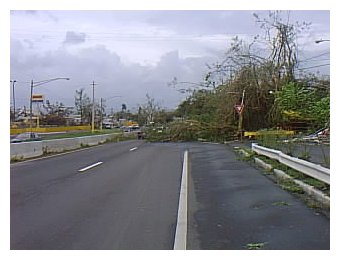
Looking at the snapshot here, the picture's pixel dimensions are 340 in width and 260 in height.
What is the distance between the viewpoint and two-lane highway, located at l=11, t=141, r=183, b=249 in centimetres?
646

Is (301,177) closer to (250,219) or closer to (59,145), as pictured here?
(250,219)

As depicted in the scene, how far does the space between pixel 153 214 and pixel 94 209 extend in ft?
3.95

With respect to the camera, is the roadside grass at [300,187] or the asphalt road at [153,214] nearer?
the asphalt road at [153,214]

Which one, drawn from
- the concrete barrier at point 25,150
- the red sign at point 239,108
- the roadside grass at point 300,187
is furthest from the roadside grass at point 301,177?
the red sign at point 239,108

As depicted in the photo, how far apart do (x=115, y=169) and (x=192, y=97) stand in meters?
32.8

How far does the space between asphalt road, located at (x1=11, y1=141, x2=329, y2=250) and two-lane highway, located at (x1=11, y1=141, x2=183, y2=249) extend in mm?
13

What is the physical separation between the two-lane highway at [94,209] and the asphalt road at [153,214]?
0.04 feet

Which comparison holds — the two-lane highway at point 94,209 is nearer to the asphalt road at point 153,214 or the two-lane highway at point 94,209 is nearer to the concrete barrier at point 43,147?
the asphalt road at point 153,214

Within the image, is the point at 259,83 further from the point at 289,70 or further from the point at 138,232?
the point at 138,232

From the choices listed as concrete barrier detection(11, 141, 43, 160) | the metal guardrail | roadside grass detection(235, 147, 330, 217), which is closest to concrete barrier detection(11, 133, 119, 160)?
concrete barrier detection(11, 141, 43, 160)

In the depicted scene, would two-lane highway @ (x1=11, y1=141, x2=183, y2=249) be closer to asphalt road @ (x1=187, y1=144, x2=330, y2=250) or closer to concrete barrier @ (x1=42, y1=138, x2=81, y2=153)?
asphalt road @ (x1=187, y1=144, x2=330, y2=250)

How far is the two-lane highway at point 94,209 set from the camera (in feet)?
21.2

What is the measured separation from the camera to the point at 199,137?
4350cm

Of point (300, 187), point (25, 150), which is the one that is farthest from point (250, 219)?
point (25, 150)
